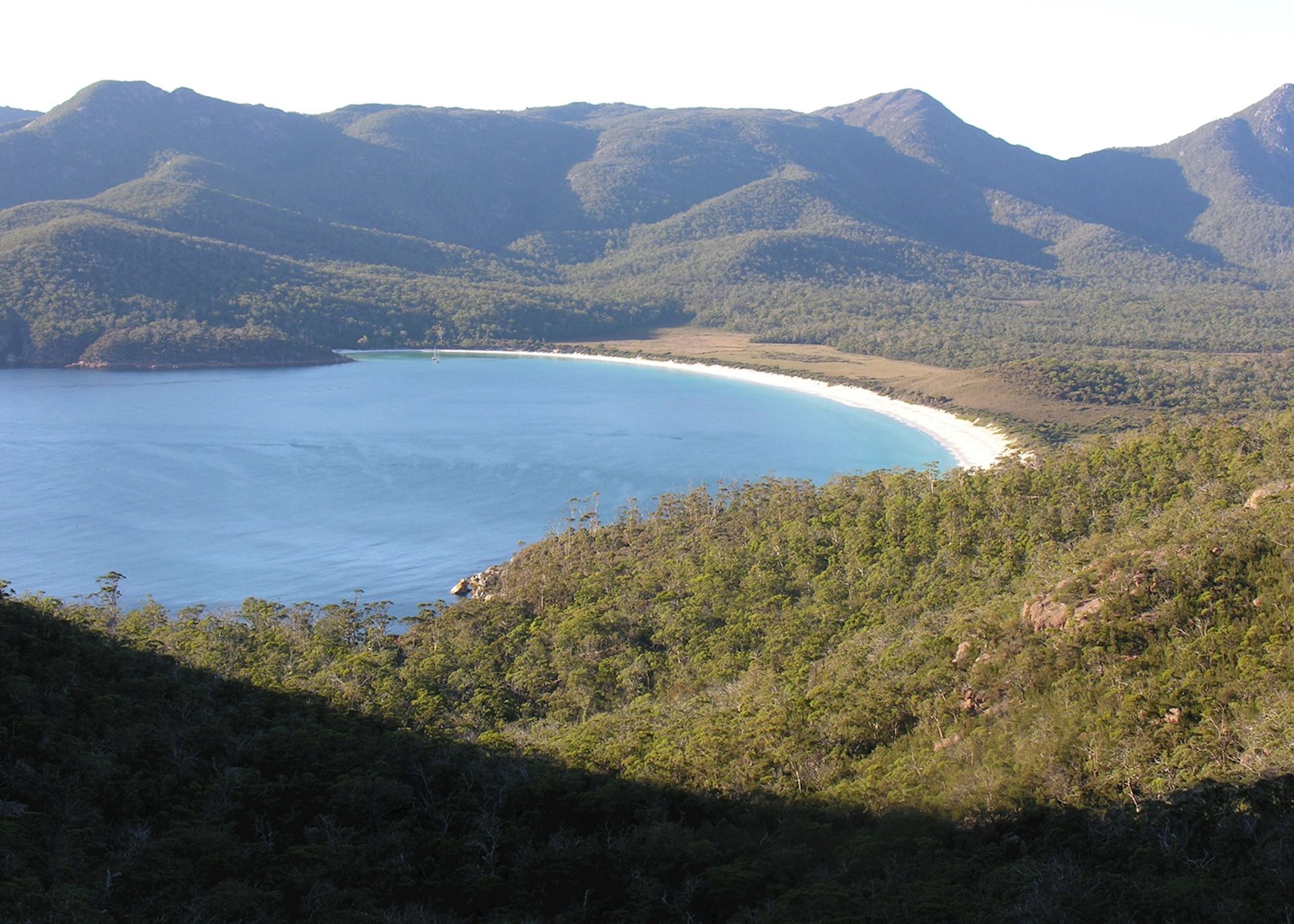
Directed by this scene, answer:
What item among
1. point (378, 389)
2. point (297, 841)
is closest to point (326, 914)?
point (297, 841)

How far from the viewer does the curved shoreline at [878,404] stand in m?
74.4

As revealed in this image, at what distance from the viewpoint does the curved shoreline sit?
2931 inches

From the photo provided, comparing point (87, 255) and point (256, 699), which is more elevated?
point (87, 255)

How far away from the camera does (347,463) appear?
70.9 m

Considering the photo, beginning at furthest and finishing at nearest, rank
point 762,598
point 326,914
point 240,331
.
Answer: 1. point 240,331
2. point 762,598
3. point 326,914

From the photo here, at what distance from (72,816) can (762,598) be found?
2086 cm

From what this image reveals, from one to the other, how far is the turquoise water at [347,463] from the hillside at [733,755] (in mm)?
17667

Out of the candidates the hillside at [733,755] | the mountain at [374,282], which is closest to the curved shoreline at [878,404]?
the mountain at [374,282]

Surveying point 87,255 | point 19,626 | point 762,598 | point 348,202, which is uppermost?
point 348,202

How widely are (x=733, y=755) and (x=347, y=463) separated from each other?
5501 centimetres

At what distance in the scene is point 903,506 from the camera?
1462 inches

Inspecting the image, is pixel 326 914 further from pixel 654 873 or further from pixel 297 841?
pixel 654 873

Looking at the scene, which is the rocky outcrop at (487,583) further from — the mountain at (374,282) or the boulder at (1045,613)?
the mountain at (374,282)

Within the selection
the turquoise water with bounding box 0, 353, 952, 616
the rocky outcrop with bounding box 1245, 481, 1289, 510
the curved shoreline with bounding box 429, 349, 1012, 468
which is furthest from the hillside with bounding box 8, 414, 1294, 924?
the curved shoreline with bounding box 429, 349, 1012, 468
